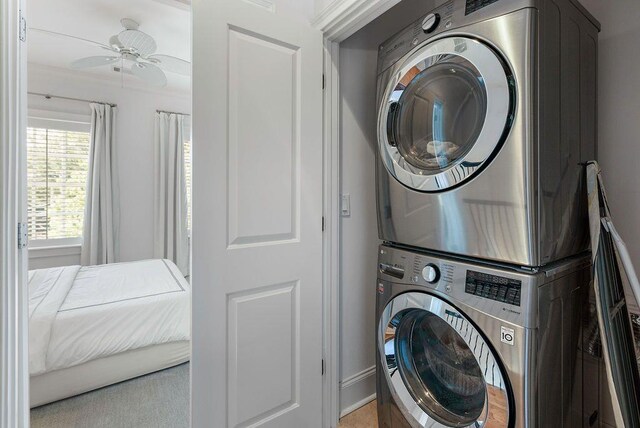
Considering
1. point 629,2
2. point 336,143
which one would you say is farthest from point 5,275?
point 629,2

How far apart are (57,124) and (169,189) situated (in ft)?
4.59

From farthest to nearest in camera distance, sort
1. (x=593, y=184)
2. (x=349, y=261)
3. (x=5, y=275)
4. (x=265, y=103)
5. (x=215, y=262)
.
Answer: (x=349, y=261)
(x=265, y=103)
(x=215, y=262)
(x=593, y=184)
(x=5, y=275)

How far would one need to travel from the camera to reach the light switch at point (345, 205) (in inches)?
67.7

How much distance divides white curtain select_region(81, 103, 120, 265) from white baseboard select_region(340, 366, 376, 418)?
3485 mm

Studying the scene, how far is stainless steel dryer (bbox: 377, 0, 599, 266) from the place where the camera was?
920mm

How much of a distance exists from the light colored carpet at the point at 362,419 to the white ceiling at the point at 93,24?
9.06ft

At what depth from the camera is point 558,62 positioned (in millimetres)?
998

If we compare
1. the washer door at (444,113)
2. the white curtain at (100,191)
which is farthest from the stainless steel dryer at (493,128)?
the white curtain at (100,191)

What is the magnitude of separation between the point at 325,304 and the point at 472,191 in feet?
3.08

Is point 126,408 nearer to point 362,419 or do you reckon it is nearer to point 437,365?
point 362,419

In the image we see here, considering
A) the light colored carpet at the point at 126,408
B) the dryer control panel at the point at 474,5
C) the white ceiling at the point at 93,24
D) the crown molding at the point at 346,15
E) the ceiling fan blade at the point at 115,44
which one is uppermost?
the white ceiling at the point at 93,24

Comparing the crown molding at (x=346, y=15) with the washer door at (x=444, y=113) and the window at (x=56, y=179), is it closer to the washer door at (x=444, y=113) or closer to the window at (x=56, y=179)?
the washer door at (x=444, y=113)

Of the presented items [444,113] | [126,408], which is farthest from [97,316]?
[444,113]

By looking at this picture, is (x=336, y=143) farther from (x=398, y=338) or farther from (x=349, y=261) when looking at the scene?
(x=398, y=338)
